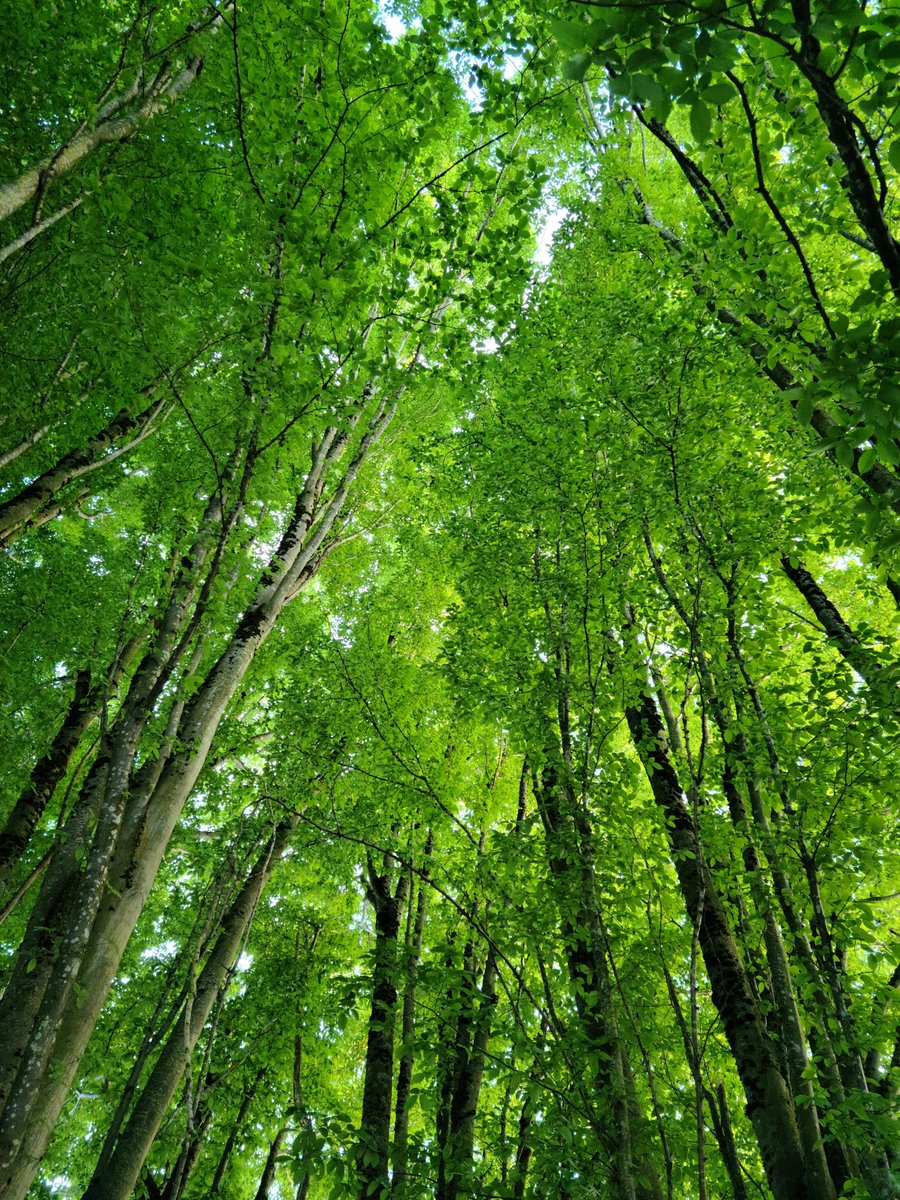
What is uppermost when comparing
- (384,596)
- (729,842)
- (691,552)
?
(384,596)

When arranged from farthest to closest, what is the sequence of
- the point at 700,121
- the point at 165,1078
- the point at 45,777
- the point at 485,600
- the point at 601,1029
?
the point at 45,777 < the point at 485,600 < the point at 165,1078 < the point at 601,1029 < the point at 700,121

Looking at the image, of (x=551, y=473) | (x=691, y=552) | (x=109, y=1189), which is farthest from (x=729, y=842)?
(x=109, y=1189)

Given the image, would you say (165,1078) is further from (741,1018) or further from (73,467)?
(73,467)

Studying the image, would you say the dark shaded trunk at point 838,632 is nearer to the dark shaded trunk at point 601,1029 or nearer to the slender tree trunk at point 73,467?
the dark shaded trunk at point 601,1029

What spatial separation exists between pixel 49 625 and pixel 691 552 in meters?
7.64

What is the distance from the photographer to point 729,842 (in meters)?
4.40

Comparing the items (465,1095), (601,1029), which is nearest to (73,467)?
(601,1029)

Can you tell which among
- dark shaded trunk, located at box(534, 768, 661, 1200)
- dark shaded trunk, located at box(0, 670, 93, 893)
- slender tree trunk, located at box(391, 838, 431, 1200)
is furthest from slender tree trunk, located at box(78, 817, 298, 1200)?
dark shaded trunk, located at box(0, 670, 93, 893)

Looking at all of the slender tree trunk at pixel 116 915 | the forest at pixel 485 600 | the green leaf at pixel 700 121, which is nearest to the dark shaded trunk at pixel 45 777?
the forest at pixel 485 600

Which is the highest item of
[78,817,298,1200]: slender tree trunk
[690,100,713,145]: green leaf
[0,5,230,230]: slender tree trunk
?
[0,5,230,230]: slender tree trunk

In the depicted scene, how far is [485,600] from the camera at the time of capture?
6.32 meters

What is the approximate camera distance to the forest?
304 cm

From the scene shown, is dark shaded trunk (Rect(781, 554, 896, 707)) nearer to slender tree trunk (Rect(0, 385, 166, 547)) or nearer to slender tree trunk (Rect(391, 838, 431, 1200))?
slender tree trunk (Rect(391, 838, 431, 1200))

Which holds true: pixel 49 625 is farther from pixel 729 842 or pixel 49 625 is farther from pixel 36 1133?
pixel 729 842
